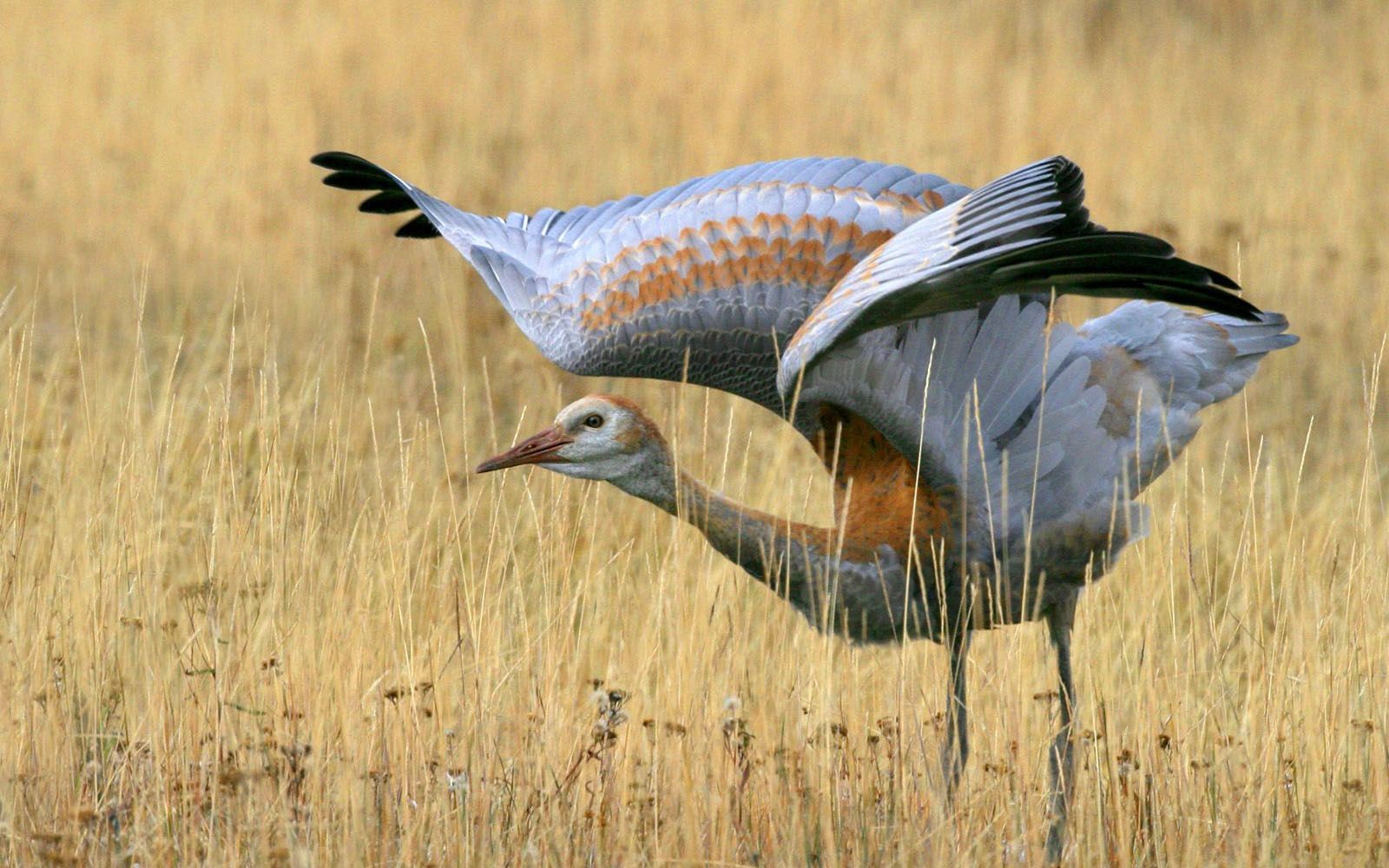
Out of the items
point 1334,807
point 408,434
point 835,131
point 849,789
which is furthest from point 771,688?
point 835,131

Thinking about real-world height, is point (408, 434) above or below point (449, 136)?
below

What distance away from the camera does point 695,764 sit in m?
4.51

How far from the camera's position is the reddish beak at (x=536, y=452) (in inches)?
180

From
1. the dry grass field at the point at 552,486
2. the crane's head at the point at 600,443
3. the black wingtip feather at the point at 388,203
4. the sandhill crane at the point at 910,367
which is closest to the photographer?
the sandhill crane at the point at 910,367

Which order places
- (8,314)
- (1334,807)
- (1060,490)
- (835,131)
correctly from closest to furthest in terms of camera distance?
1. (1334,807)
2. (1060,490)
3. (8,314)
4. (835,131)

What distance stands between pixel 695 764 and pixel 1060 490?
1.23 metres

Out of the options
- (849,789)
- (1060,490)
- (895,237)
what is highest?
(895,237)

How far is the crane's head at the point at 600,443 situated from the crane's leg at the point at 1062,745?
1.16 meters

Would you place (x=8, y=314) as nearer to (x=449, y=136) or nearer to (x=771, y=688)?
(x=449, y=136)

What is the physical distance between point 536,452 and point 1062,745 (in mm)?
1465

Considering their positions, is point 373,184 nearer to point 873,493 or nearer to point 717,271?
point 717,271

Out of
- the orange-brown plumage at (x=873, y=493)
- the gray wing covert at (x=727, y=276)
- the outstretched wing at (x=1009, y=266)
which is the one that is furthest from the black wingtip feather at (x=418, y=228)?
the outstretched wing at (x=1009, y=266)

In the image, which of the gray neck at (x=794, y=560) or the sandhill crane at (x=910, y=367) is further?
the gray neck at (x=794, y=560)

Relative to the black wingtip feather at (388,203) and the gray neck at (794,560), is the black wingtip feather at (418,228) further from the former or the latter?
the gray neck at (794,560)
